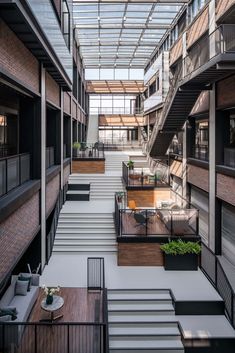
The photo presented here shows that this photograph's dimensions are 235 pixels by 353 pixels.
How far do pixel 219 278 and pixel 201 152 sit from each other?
29.6ft

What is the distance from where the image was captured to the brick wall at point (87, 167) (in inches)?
1106

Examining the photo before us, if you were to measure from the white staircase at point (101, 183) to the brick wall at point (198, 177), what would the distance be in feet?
15.1

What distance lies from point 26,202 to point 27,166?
79.6 inches

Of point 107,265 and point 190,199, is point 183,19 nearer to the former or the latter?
point 190,199

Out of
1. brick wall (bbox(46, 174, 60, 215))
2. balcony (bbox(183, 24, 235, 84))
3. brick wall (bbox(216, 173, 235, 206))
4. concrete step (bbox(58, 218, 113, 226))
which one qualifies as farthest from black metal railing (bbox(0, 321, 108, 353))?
concrete step (bbox(58, 218, 113, 226))

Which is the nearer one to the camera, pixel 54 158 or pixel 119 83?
pixel 54 158

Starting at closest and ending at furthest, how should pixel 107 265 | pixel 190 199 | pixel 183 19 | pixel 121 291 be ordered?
pixel 121 291, pixel 107 265, pixel 190 199, pixel 183 19

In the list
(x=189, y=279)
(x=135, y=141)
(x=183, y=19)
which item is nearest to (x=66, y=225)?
(x=189, y=279)

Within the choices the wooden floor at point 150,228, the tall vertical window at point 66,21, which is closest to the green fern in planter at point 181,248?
the wooden floor at point 150,228

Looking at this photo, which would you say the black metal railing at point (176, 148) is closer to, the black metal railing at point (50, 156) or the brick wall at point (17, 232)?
the black metal railing at point (50, 156)

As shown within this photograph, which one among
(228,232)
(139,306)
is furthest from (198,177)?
(139,306)

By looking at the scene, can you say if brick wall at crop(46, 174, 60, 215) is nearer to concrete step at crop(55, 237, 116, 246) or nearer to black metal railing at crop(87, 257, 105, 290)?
concrete step at crop(55, 237, 116, 246)

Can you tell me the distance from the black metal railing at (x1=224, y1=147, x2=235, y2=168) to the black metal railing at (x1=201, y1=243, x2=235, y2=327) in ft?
11.9

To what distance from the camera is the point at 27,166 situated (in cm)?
1361
